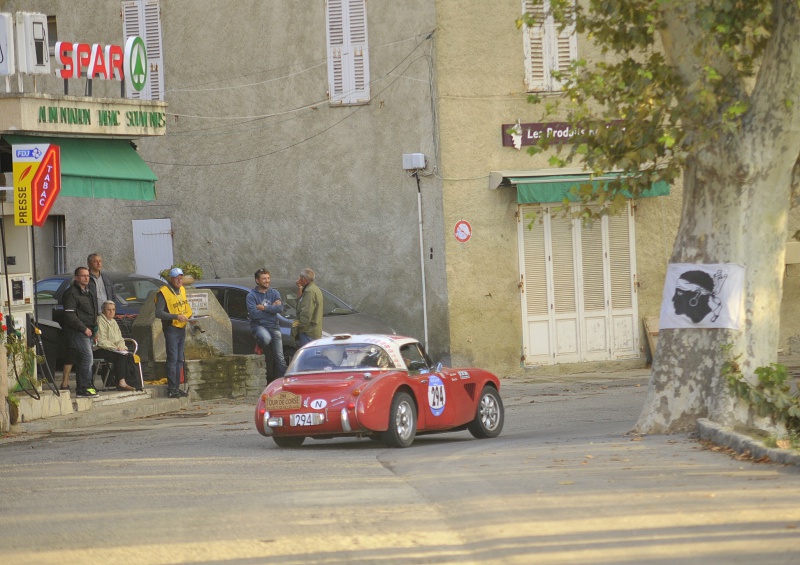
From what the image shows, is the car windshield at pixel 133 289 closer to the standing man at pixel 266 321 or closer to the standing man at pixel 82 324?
the standing man at pixel 266 321

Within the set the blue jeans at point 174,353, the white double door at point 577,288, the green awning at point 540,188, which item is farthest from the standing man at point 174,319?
the white double door at point 577,288

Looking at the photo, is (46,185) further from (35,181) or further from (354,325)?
(354,325)

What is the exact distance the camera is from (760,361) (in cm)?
1429

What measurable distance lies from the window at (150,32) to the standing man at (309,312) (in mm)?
7582

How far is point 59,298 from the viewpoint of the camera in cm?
2188

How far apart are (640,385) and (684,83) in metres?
9.76

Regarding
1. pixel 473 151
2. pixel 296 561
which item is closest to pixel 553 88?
pixel 473 151

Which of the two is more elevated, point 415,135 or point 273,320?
point 415,135

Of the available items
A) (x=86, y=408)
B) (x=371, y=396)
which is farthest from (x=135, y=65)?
(x=371, y=396)

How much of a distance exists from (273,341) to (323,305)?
1.93 m

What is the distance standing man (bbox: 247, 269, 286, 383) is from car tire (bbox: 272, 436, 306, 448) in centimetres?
700

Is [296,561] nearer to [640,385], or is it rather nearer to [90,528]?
[90,528]

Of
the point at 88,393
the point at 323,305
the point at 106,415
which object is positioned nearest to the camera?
the point at 106,415

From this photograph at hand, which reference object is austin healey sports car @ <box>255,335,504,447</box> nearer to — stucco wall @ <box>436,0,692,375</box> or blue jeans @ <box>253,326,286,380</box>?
Answer: blue jeans @ <box>253,326,286,380</box>
